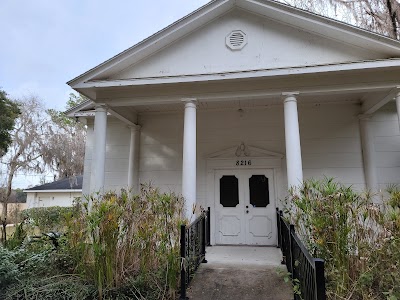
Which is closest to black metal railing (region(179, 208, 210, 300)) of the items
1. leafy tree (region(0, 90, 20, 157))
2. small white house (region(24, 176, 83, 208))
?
leafy tree (region(0, 90, 20, 157))

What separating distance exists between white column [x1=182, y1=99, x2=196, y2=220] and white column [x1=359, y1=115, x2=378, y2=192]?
15.5ft

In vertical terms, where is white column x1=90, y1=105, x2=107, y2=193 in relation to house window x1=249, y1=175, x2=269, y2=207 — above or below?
above

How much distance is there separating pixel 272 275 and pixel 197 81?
4.26m

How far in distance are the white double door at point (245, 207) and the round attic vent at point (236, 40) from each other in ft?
11.7

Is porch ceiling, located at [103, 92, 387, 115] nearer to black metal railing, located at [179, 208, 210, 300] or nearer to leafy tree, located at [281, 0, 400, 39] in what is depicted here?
black metal railing, located at [179, 208, 210, 300]

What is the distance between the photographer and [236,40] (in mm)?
6648

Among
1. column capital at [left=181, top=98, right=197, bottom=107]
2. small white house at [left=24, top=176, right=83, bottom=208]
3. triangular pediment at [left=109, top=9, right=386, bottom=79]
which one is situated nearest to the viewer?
triangular pediment at [left=109, top=9, right=386, bottom=79]

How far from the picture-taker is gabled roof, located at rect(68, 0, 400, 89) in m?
5.95

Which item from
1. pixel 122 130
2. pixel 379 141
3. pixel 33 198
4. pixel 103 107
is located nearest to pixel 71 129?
pixel 33 198

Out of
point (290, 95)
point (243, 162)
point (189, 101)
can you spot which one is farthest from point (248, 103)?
point (189, 101)

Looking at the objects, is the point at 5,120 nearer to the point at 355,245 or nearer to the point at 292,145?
the point at 292,145

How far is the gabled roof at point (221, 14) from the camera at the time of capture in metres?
5.95

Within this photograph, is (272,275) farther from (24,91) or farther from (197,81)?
A: (24,91)

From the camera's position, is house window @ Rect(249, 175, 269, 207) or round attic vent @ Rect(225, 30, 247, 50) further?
house window @ Rect(249, 175, 269, 207)
